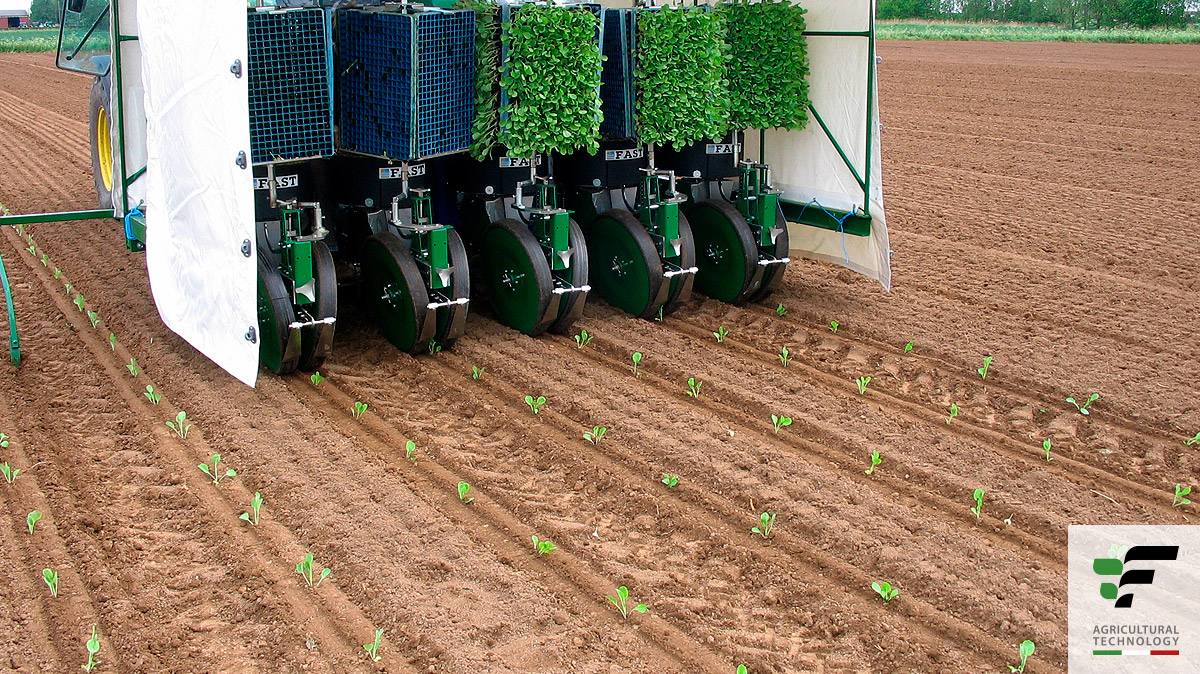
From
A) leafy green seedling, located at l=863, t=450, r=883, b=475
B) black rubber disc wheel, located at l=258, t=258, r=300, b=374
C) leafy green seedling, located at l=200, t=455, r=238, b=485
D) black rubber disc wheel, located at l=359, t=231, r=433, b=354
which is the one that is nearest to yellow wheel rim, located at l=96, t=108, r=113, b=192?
black rubber disc wheel, located at l=359, t=231, r=433, b=354

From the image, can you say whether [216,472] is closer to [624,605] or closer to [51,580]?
[51,580]

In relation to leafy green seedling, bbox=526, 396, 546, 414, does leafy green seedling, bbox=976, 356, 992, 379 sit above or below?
above

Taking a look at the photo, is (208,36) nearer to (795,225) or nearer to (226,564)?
(226,564)

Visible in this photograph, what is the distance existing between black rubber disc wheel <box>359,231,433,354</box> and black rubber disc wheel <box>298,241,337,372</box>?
477mm

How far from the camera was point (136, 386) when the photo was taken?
691cm

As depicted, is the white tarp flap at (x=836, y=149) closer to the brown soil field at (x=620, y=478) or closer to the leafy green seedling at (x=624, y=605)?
the brown soil field at (x=620, y=478)

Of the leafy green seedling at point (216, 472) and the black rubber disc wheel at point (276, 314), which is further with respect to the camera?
→ the black rubber disc wheel at point (276, 314)

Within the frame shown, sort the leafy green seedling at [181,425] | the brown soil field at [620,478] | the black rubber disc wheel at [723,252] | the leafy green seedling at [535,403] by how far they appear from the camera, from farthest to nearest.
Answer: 1. the black rubber disc wheel at [723,252]
2. the leafy green seedling at [535,403]
3. the leafy green seedling at [181,425]
4. the brown soil field at [620,478]

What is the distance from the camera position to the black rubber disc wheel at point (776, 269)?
852 cm

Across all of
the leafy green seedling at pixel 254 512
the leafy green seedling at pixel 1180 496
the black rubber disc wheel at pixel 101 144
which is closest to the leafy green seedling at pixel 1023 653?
the leafy green seedling at pixel 1180 496

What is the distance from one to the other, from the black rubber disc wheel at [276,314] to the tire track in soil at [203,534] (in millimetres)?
702

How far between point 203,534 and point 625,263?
156 inches

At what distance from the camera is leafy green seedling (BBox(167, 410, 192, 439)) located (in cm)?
613

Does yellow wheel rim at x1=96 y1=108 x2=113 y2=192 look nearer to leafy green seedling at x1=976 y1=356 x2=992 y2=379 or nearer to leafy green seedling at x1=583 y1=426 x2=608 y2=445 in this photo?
leafy green seedling at x1=583 y1=426 x2=608 y2=445
